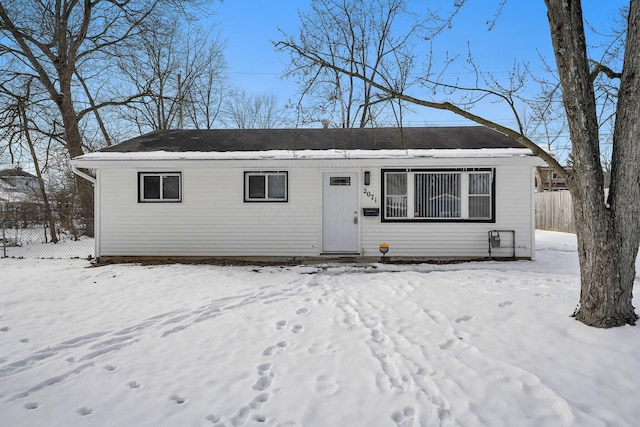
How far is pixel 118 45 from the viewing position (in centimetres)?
1546

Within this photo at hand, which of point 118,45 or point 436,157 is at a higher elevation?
point 118,45

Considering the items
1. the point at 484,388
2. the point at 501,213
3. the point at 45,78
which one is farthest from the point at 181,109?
the point at 484,388

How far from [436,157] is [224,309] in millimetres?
5616

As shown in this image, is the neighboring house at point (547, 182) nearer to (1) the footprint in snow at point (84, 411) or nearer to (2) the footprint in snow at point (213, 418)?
(2) the footprint in snow at point (213, 418)

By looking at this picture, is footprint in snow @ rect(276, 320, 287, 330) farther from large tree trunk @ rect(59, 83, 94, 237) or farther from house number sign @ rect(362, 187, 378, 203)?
large tree trunk @ rect(59, 83, 94, 237)

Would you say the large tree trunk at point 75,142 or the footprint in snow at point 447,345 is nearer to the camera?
the footprint in snow at point 447,345

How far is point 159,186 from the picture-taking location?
354 inches

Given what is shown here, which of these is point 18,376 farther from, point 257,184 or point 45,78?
point 45,78

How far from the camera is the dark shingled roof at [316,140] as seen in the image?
360 inches

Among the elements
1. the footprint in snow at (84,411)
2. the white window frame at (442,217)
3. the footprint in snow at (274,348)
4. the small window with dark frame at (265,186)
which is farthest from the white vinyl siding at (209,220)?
the footprint in snow at (84,411)

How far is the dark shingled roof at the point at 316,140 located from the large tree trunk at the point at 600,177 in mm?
4892

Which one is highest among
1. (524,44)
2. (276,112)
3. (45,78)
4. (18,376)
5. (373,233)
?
(276,112)

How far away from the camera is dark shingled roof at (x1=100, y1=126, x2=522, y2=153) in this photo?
9.13 meters

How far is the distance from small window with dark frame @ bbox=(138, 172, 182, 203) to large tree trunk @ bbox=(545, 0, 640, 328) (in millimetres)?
7976
